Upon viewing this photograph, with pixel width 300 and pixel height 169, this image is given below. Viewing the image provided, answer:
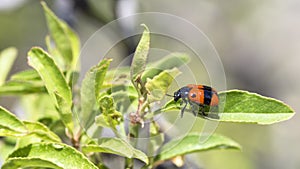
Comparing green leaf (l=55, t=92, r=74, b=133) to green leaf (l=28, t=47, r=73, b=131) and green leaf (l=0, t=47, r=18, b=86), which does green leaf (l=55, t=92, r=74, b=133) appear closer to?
green leaf (l=28, t=47, r=73, b=131)

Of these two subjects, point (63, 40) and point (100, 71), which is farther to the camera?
point (63, 40)

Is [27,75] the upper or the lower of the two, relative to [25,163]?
upper

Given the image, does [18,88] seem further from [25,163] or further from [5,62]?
[25,163]

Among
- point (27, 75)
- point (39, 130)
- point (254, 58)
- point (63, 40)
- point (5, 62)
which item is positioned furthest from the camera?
point (254, 58)

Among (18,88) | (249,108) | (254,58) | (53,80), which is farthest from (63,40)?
(254,58)

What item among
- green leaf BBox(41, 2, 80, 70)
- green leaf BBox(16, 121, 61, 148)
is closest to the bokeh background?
green leaf BBox(41, 2, 80, 70)

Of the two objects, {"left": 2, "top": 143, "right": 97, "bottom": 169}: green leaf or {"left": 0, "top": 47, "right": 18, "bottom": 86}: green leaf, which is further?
{"left": 0, "top": 47, "right": 18, "bottom": 86}: green leaf
